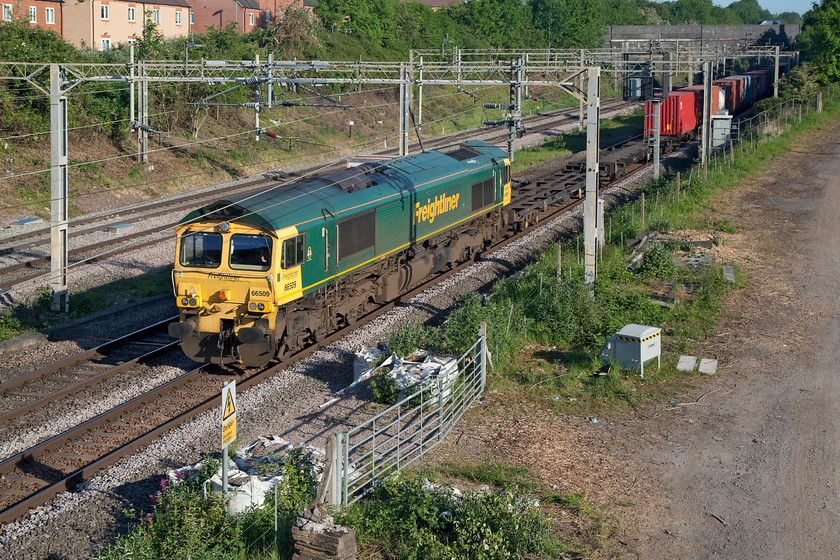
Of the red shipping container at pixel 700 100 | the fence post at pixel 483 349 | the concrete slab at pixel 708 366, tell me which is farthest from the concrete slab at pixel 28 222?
the red shipping container at pixel 700 100

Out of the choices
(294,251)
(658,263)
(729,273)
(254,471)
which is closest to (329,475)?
(254,471)

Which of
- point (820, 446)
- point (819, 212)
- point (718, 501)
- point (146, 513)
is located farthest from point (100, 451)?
point (819, 212)

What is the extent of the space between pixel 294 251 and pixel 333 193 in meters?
2.46

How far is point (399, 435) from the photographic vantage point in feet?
43.3

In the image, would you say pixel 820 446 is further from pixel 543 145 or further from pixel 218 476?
pixel 543 145

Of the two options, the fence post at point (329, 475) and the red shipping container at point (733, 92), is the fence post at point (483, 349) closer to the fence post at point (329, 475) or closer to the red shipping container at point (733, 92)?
the fence post at point (329, 475)

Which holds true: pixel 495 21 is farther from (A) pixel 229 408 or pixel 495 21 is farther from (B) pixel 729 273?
(A) pixel 229 408

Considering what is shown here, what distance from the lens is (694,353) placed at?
18125 mm

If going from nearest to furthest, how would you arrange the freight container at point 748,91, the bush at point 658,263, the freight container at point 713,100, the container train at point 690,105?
the bush at point 658,263
the container train at point 690,105
the freight container at point 713,100
the freight container at point 748,91

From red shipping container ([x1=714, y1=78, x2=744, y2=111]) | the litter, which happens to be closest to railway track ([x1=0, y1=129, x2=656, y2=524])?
the litter

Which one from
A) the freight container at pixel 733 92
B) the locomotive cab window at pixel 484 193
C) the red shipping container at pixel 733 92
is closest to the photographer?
the locomotive cab window at pixel 484 193

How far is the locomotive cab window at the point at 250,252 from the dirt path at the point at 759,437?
6.86 metres

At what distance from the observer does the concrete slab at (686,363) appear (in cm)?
1711

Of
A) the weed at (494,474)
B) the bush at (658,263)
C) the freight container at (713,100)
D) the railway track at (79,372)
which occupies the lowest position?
the weed at (494,474)
